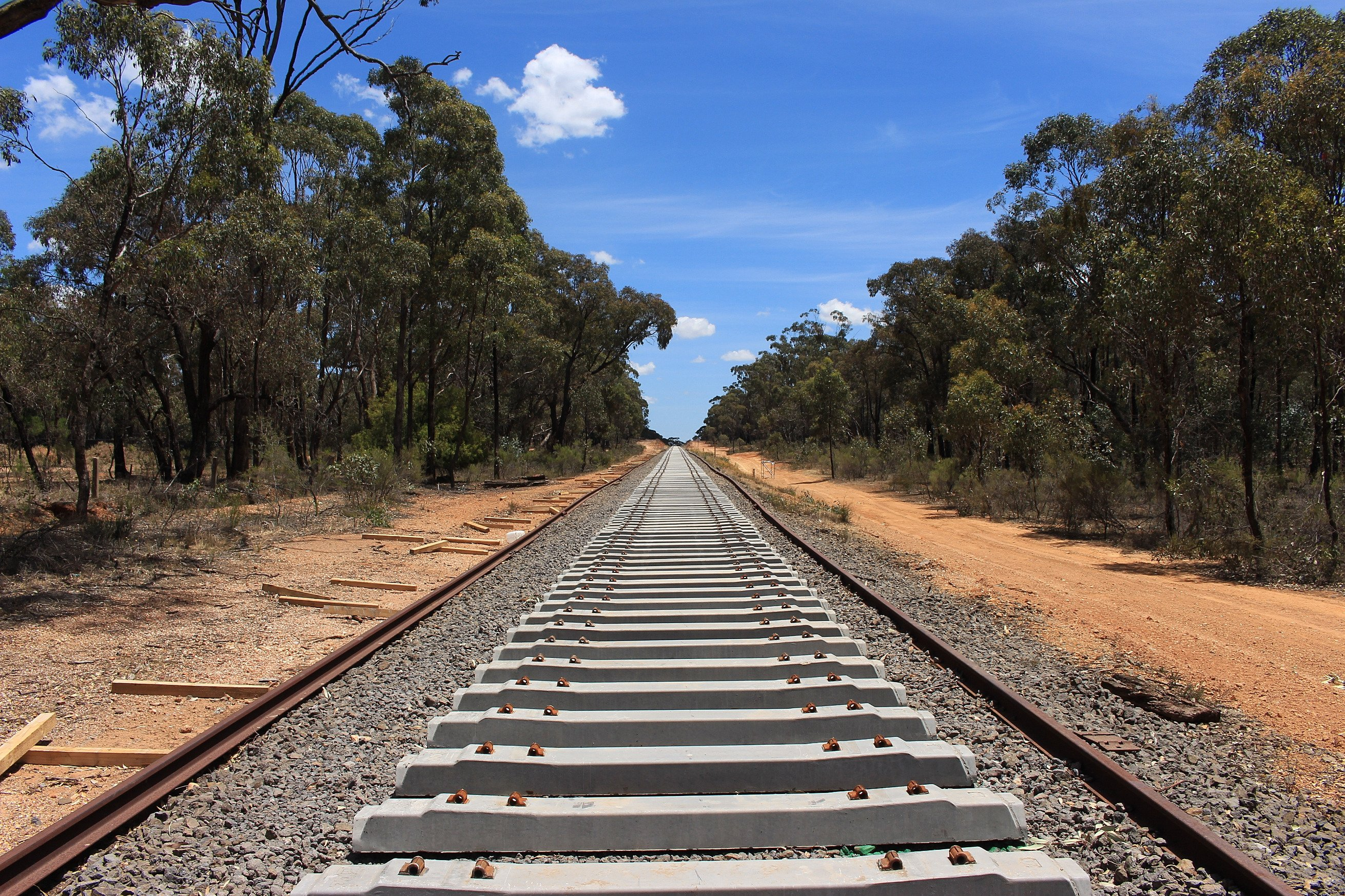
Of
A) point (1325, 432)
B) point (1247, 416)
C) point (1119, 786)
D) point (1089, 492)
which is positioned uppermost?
point (1247, 416)

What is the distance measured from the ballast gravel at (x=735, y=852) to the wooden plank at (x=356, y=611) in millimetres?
1437

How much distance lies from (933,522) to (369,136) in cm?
2585

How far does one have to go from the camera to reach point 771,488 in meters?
26.5

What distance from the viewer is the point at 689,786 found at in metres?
3.09

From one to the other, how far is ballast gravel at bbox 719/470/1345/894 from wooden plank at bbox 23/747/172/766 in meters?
4.03

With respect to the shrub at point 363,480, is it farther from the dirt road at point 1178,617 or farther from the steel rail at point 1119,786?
the steel rail at point 1119,786

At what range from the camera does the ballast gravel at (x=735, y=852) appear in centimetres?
273

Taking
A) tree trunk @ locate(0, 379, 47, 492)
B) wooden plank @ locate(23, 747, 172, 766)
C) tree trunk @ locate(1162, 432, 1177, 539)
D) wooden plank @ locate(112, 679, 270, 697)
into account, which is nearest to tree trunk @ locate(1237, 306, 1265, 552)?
tree trunk @ locate(1162, 432, 1177, 539)

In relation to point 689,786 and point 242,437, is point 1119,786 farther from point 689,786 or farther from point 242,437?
point 242,437

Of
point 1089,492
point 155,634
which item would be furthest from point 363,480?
point 1089,492

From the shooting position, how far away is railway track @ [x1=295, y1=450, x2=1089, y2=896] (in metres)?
2.45

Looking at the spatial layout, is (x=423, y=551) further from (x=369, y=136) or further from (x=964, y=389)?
(x=369, y=136)

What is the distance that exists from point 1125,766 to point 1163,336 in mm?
13050

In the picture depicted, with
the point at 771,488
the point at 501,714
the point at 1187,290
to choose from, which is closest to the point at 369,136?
the point at 771,488
